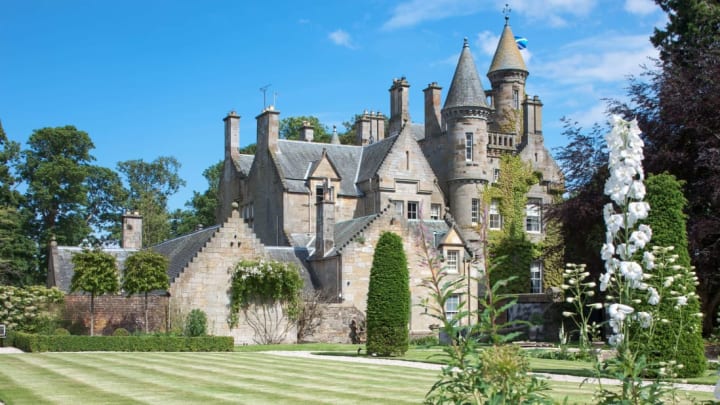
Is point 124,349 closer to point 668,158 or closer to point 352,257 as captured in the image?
point 352,257

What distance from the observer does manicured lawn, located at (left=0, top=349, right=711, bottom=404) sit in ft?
46.3

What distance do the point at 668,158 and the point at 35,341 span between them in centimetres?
2232

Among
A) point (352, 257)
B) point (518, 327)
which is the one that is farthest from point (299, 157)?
point (518, 327)

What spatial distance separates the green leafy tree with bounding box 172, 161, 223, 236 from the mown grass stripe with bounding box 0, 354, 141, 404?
52.9 m

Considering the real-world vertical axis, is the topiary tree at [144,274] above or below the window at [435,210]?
below

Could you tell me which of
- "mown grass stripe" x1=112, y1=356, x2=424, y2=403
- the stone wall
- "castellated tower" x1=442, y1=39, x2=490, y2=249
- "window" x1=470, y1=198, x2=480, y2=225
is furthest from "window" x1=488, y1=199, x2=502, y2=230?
"mown grass stripe" x1=112, y1=356, x2=424, y2=403

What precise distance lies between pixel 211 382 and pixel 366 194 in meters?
31.3

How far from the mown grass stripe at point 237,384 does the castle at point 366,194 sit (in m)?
15.1

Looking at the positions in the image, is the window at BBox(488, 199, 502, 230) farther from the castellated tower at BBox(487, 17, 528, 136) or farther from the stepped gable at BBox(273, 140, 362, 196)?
the stepped gable at BBox(273, 140, 362, 196)

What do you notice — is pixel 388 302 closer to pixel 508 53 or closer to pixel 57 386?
pixel 57 386

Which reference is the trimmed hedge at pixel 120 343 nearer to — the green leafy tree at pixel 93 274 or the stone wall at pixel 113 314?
the green leafy tree at pixel 93 274

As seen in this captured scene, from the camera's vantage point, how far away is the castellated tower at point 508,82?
53.3m

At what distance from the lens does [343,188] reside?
47812 millimetres

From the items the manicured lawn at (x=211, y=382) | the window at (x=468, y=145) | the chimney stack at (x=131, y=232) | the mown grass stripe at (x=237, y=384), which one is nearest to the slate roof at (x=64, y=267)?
the chimney stack at (x=131, y=232)
